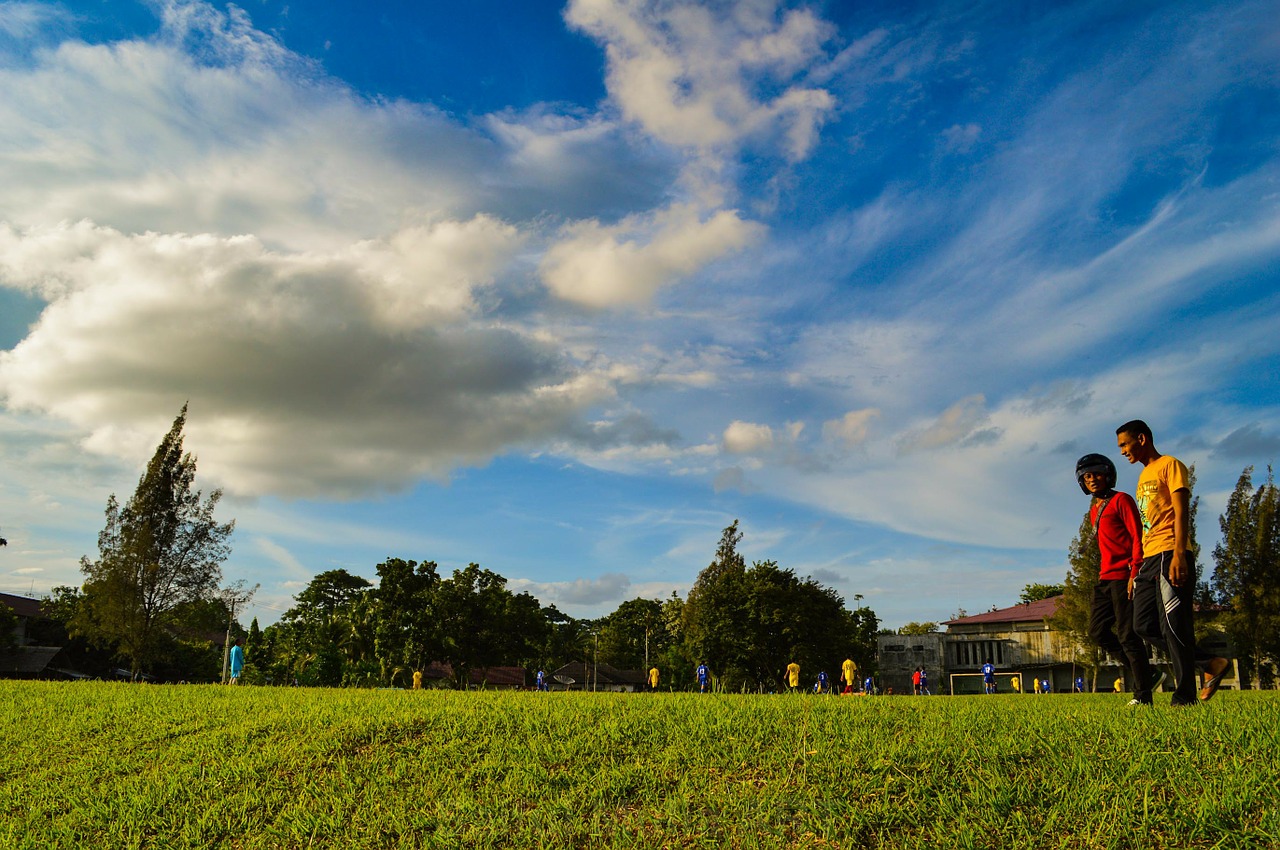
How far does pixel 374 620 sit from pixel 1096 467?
64975mm

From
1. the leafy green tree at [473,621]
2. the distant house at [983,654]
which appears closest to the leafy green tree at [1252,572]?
the distant house at [983,654]

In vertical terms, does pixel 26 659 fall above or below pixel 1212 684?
below

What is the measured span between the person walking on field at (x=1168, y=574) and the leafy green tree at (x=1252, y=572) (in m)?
53.9

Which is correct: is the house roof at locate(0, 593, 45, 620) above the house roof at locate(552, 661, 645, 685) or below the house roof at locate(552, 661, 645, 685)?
above

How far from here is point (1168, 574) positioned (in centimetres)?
782

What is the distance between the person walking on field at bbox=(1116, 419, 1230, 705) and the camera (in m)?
7.71

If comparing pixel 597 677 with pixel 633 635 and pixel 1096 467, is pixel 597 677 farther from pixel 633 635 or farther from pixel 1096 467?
pixel 1096 467

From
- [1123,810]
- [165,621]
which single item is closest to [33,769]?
[1123,810]

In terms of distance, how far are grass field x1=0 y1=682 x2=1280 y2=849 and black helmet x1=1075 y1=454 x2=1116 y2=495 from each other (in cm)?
234

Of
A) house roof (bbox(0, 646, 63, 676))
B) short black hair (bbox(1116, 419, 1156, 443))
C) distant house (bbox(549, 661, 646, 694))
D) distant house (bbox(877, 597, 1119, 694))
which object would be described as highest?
short black hair (bbox(1116, 419, 1156, 443))

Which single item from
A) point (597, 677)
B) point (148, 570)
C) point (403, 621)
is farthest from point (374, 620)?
point (597, 677)

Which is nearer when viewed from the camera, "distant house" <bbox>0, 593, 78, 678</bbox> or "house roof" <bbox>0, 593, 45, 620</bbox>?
"distant house" <bbox>0, 593, 78, 678</bbox>

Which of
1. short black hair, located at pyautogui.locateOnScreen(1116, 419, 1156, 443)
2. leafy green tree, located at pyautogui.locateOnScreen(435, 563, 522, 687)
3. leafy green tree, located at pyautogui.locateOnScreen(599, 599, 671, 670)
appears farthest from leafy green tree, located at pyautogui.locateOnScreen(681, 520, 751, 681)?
short black hair, located at pyautogui.locateOnScreen(1116, 419, 1156, 443)

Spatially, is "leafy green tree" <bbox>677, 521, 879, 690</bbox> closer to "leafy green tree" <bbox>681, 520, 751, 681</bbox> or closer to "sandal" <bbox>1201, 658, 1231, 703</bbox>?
"leafy green tree" <bbox>681, 520, 751, 681</bbox>
